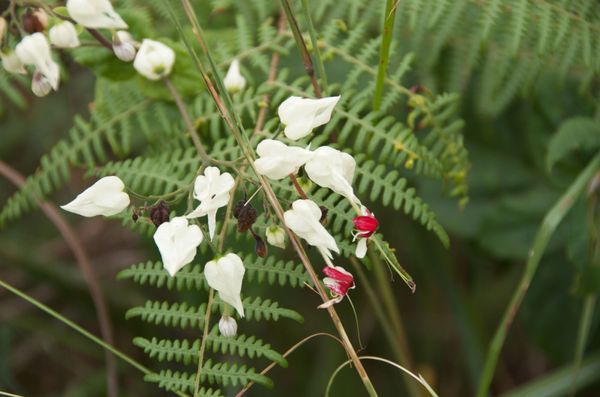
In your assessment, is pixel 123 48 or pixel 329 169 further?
pixel 123 48

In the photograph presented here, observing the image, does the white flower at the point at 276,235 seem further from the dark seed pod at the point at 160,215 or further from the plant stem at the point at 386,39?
the plant stem at the point at 386,39

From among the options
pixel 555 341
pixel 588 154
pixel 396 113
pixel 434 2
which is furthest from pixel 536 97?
pixel 555 341

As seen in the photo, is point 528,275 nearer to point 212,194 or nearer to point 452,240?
point 212,194

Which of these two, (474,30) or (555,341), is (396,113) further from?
(555,341)

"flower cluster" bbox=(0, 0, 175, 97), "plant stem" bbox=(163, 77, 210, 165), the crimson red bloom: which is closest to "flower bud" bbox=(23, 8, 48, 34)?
"flower cluster" bbox=(0, 0, 175, 97)

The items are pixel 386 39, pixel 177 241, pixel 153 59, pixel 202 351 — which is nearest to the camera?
pixel 177 241

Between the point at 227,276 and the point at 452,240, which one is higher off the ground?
the point at 227,276

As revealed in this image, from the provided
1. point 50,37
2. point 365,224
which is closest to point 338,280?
point 365,224
